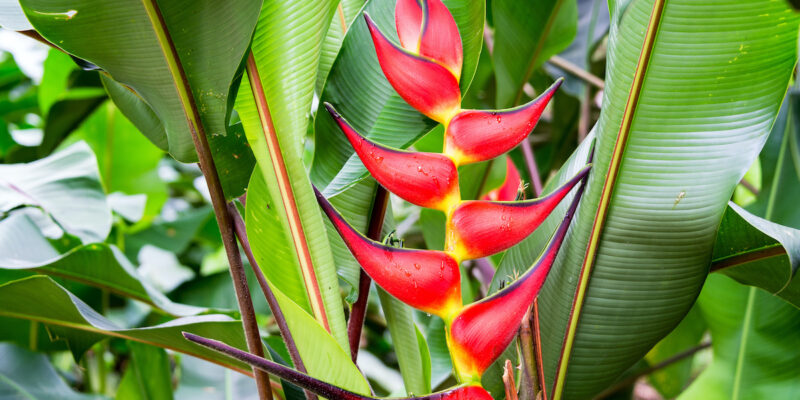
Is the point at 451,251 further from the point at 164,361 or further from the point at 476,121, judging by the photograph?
the point at 164,361

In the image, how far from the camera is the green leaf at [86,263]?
65 centimetres

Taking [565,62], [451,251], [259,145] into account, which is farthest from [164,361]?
[565,62]

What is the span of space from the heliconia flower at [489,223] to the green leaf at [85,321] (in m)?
0.25

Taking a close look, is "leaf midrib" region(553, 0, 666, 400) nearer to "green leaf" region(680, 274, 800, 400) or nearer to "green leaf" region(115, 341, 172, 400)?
"green leaf" region(680, 274, 800, 400)

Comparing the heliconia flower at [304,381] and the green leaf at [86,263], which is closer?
the heliconia flower at [304,381]

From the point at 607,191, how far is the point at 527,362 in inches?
6.3

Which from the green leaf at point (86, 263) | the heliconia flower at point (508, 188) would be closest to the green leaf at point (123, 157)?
the green leaf at point (86, 263)

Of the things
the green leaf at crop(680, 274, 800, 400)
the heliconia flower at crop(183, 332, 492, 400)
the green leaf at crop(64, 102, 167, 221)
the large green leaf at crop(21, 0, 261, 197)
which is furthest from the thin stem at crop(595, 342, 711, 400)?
the green leaf at crop(64, 102, 167, 221)

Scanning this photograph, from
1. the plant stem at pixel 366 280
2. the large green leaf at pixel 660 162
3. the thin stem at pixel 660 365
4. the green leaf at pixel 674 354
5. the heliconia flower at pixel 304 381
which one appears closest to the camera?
the heliconia flower at pixel 304 381

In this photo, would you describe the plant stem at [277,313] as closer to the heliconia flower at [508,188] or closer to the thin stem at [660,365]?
the heliconia flower at [508,188]

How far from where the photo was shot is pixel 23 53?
4.56ft

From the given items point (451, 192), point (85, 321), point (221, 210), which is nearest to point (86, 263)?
point (85, 321)

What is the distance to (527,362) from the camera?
41cm

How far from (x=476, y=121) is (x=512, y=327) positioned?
0.46 ft
